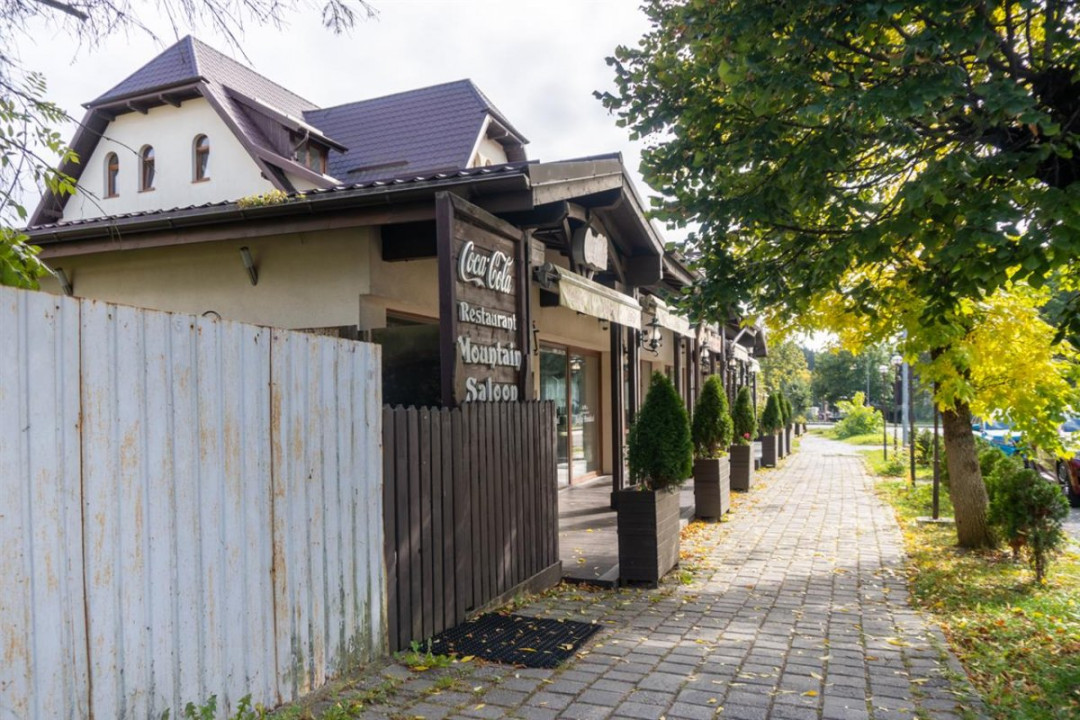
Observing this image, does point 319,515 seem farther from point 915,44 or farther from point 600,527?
point 600,527

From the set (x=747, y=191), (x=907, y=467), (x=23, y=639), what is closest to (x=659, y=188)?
(x=747, y=191)

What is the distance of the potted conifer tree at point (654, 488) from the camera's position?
22.3 ft

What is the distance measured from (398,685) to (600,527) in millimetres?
5383

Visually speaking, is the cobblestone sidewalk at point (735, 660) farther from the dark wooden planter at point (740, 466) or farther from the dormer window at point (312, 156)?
the dormer window at point (312, 156)

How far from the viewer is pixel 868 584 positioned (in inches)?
280

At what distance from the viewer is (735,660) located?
480 centimetres

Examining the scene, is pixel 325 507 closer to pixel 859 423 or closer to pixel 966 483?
pixel 966 483

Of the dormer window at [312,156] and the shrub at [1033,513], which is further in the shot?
the dormer window at [312,156]

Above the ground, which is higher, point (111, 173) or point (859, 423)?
point (111, 173)

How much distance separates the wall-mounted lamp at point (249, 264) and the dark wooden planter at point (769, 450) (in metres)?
14.5

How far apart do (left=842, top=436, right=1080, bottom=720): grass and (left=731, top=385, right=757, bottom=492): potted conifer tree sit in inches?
180

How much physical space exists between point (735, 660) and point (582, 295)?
12.3ft

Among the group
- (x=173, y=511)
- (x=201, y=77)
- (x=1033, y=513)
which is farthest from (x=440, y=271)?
(x=201, y=77)

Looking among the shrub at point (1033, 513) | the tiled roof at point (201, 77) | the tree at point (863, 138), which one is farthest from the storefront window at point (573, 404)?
the tiled roof at point (201, 77)
